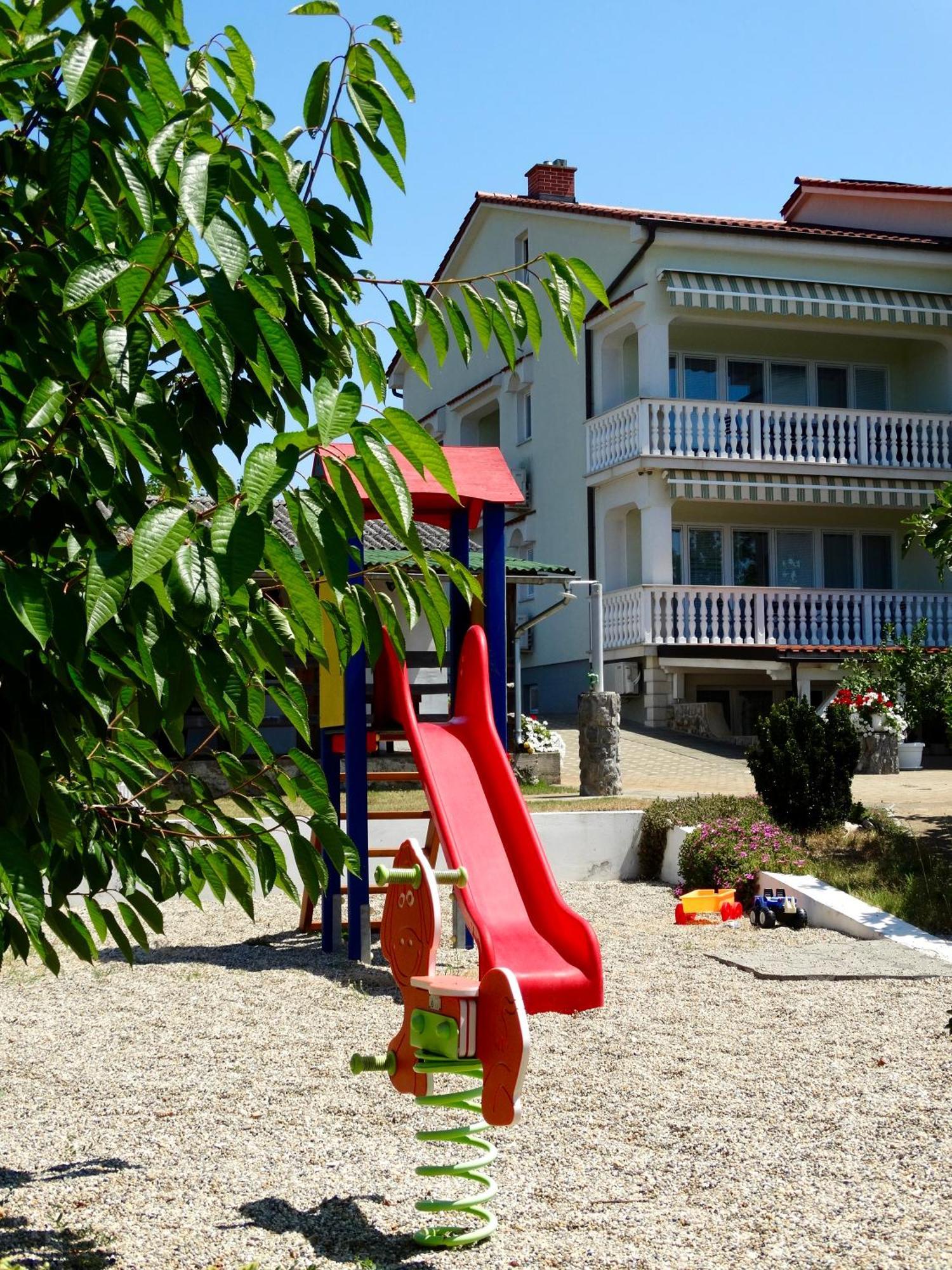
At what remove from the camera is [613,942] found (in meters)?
8.94

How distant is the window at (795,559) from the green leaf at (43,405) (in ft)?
84.4

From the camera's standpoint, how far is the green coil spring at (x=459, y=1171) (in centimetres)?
375

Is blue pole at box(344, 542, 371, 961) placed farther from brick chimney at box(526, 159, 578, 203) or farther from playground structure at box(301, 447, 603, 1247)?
brick chimney at box(526, 159, 578, 203)

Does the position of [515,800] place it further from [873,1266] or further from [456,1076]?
[873,1266]

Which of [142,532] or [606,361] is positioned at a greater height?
[606,361]

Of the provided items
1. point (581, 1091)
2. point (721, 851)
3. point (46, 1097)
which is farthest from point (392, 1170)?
point (721, 851)

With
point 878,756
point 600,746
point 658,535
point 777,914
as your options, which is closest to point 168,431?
point 777,914

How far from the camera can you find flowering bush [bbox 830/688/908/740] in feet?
63.9

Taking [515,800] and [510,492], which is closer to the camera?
[515,800]

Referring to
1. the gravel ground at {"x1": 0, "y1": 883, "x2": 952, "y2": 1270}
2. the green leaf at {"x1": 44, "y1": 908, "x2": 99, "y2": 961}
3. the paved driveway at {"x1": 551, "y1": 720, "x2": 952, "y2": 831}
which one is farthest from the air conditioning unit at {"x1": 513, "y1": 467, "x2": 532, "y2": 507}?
the green leaf at {"x1": 44, "y1": 908, "x2": 99, "y2": 961}

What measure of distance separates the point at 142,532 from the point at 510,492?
6.84 metres

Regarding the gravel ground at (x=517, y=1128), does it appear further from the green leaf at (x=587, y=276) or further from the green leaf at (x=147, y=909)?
the green leaf at (x=587, y=276)

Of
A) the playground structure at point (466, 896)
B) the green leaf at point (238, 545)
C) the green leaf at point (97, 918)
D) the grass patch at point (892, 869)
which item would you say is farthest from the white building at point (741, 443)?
the green leaf at point (238, 545)

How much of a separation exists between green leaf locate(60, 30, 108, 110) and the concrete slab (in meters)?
6.66
